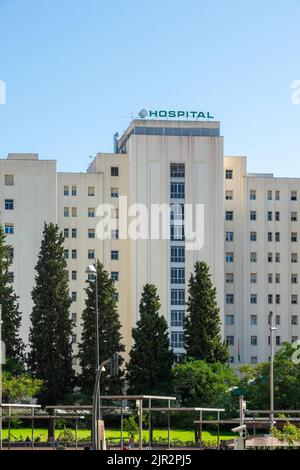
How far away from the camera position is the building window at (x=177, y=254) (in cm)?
10375

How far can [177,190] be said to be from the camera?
104 m

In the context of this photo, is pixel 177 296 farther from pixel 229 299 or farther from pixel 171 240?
pixel 229 299

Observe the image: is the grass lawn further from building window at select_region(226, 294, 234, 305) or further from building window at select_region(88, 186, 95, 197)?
building window at select_region(88, 186, 95, 197)

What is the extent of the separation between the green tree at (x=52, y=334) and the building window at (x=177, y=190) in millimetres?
20007

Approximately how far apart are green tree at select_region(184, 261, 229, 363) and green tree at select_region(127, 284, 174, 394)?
1.65m

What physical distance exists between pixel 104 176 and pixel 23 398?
27.6m

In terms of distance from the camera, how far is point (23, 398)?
84312 mm

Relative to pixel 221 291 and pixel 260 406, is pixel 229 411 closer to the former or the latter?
pixel 260 406

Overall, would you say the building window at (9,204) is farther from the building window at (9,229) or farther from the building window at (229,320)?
the building window at (229,320)

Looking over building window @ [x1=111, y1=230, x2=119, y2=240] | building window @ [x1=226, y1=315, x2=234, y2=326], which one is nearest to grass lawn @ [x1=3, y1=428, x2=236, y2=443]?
building window @ [x1=111, y1=230, x2=119, y2=240]

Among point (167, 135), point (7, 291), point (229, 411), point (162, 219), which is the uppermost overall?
point (167, 135)

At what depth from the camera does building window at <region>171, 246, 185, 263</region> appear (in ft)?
340
